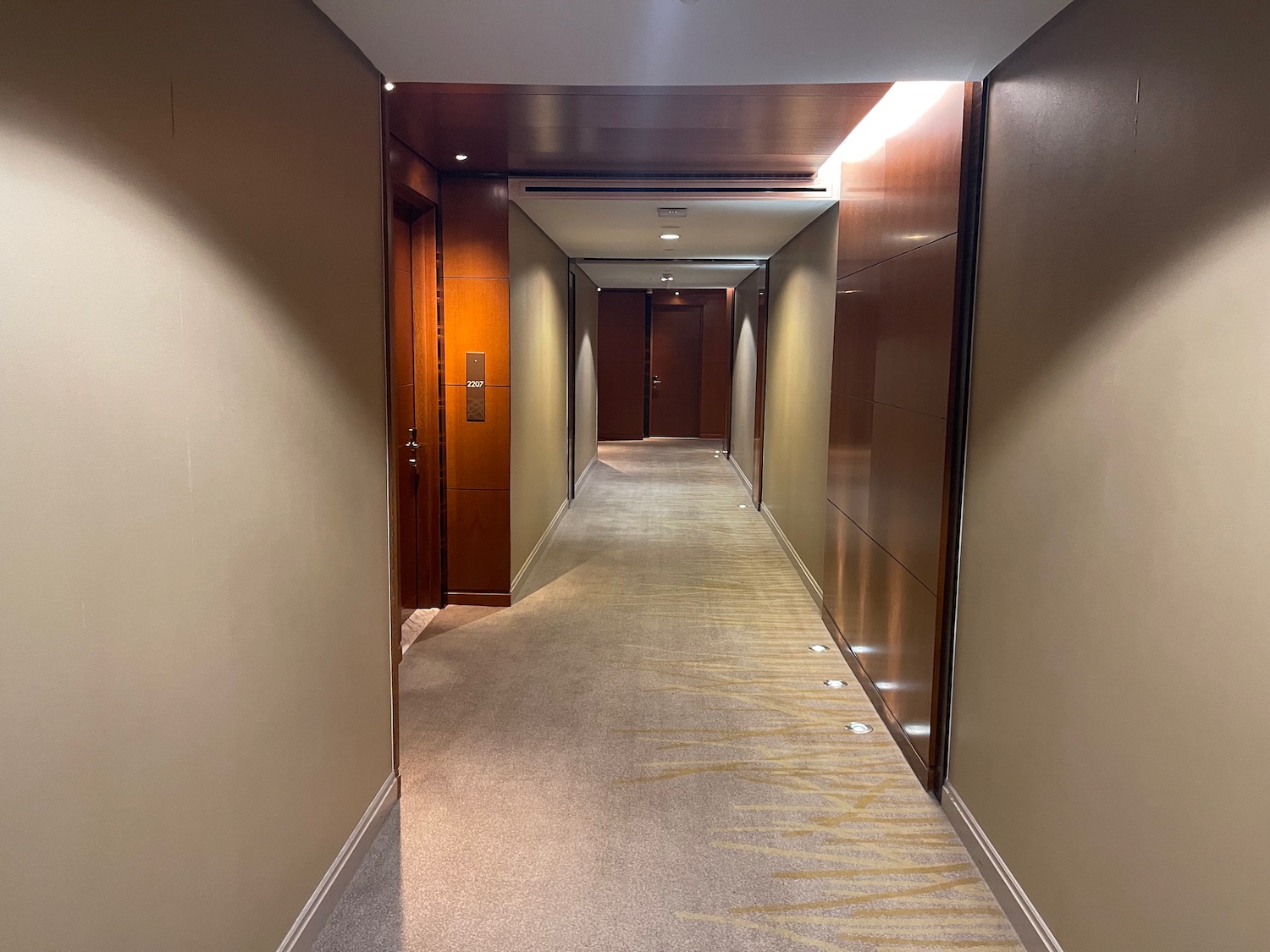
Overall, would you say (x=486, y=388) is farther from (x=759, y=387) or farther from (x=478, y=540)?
(x=759, y=387)

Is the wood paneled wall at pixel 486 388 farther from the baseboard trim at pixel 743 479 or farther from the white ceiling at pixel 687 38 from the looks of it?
the baseboard trim at pixel 743 479

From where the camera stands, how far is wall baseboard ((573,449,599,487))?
31.4 feet

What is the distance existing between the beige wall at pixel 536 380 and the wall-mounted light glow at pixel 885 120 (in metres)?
2.01

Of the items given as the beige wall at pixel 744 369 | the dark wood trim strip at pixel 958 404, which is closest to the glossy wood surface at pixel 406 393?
the dark wood trim strip at pixel 958 404

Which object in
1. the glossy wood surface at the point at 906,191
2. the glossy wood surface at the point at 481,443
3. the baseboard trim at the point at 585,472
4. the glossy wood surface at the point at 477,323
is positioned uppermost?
the glossy wood surface at the point at 906,191

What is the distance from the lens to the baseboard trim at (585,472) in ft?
31.4

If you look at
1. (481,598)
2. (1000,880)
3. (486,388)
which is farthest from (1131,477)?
(481,598)

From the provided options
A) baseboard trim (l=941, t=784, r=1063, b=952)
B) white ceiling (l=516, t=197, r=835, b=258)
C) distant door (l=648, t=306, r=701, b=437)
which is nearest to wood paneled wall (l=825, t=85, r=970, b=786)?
baseboard trim (l=941, t=784, r=1063, b=952)

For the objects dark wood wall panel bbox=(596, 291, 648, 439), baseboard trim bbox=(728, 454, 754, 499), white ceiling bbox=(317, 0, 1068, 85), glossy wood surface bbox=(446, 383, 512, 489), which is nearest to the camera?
white ceiling bbox=(317, 0, 1068, 85)

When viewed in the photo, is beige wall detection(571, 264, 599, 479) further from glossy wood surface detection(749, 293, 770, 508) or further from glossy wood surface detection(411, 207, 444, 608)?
glossy wood surface detection(411, 207, 444, 608)

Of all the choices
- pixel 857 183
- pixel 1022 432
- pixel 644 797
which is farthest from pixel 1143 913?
pixel 857 183

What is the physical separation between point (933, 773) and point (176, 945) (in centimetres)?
251

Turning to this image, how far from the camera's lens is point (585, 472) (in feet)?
36.4

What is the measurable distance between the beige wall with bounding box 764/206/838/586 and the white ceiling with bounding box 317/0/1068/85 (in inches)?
102
